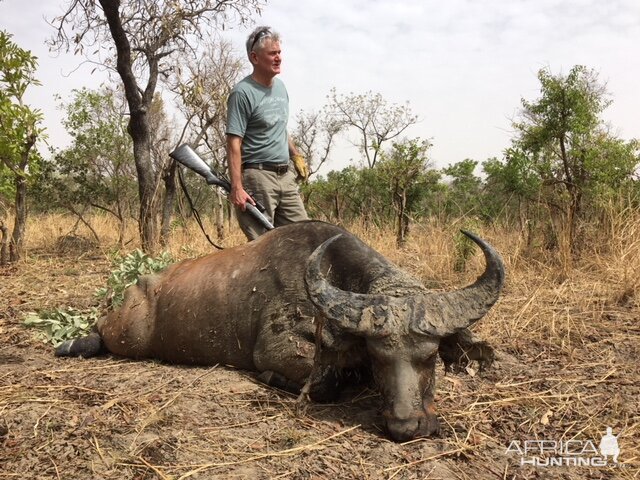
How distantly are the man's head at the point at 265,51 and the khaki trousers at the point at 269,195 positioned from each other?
2.99 ft

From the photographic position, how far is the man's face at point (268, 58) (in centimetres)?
489

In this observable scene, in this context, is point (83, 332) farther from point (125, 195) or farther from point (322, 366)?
point (125, 195)

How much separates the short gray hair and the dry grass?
2.83m

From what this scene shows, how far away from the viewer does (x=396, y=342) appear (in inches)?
116

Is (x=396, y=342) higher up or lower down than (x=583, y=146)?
lower down

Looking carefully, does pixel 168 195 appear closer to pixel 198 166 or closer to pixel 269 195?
pixel 198 166

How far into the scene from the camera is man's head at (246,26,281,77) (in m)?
4.89

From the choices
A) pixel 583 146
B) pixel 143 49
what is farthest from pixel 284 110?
pixel 143 49

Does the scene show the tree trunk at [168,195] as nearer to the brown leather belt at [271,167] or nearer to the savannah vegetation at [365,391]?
the savannah vegetation at [365,391]

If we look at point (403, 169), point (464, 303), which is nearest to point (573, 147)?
point (403, 169)

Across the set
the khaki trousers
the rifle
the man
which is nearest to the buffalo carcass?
the khaki trousers

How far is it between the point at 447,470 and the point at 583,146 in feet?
22.4

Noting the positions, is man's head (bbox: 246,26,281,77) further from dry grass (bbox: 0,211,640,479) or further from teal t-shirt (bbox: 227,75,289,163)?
dry grass (bbox: 0,211,640,479)

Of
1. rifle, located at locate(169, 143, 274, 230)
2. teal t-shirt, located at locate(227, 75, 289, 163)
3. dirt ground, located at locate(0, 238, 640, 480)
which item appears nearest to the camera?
dirt ground, located at locate(0, 238, 640, 480)
